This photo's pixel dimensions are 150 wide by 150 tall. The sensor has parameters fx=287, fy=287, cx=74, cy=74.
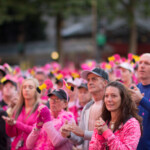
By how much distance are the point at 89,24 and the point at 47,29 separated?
30.0 ft

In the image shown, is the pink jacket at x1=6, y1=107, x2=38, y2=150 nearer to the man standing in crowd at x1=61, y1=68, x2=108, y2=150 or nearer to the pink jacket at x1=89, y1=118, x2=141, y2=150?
the man standing in crowd at x1=61, y1=68, x2=108, y2=150

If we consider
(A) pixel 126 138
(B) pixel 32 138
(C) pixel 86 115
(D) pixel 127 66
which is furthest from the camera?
(D) pixel 127 66

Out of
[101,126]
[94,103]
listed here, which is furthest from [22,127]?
[101,126]

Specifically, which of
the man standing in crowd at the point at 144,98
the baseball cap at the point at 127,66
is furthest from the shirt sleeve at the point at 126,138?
the baseball cap at the point at 127,66

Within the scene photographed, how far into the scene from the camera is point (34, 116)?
438 cm

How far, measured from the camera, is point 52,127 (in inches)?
145

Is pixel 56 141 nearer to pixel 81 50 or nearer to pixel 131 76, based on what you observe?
pixel 131 76

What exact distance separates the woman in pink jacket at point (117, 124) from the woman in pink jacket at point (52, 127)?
1.98 feet

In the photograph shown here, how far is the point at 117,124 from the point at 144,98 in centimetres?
66

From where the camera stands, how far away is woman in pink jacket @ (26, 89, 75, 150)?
12.0 ft

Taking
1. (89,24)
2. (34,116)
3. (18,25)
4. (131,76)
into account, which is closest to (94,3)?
(89,24)

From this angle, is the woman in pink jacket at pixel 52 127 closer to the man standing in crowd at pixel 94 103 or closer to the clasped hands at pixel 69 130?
the clasped hands at pixel 69 130

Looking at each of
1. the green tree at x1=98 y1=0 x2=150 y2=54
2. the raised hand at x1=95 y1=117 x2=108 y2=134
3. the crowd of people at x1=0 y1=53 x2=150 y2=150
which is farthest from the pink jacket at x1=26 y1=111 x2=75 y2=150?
the green tree at x1=98 y1=0 x2=150 y2=54

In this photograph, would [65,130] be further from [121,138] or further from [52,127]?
[121,138]
